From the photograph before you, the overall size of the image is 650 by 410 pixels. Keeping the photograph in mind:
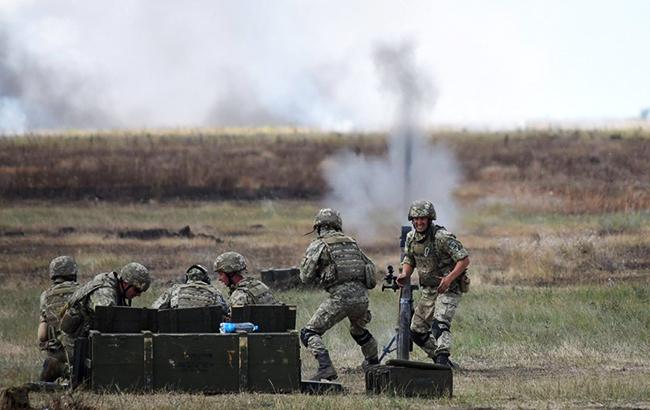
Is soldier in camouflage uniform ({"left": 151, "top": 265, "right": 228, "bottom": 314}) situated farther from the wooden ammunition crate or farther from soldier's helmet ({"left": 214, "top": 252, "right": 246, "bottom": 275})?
the wooden ammunition crate

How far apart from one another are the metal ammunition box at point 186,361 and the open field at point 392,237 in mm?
314

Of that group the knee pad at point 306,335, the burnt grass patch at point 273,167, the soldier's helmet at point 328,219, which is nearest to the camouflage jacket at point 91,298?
the knee pad at point 306,335

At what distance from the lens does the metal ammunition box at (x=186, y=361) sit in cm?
1405

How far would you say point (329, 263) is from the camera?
1567 centimetres

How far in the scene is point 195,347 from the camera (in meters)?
14.1

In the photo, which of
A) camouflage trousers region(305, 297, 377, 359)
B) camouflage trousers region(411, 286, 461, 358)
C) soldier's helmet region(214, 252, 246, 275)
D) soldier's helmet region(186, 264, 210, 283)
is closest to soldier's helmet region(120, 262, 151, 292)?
soldier's helmet region(186, 264, 210, 283)

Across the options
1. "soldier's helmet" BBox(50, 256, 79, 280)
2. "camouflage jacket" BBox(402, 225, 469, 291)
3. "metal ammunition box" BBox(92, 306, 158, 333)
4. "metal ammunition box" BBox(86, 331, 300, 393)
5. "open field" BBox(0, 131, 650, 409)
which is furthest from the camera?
"open field" BBox(0, 131, 650, 409)

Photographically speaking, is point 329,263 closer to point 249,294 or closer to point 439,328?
point 249,294

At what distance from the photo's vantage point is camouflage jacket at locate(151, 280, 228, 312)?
15.0 m

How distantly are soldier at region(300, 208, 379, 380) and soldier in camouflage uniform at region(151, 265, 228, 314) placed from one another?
95cm

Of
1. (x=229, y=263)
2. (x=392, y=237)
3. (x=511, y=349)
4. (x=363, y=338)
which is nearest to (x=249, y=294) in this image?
(x=229, y=263)

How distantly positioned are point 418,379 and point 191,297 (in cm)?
238

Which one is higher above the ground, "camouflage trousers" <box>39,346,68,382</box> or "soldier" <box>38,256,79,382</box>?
"soldier" <box>38,256,79,382</box>

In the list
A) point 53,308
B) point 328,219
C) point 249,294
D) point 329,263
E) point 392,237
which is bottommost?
point 392,237
